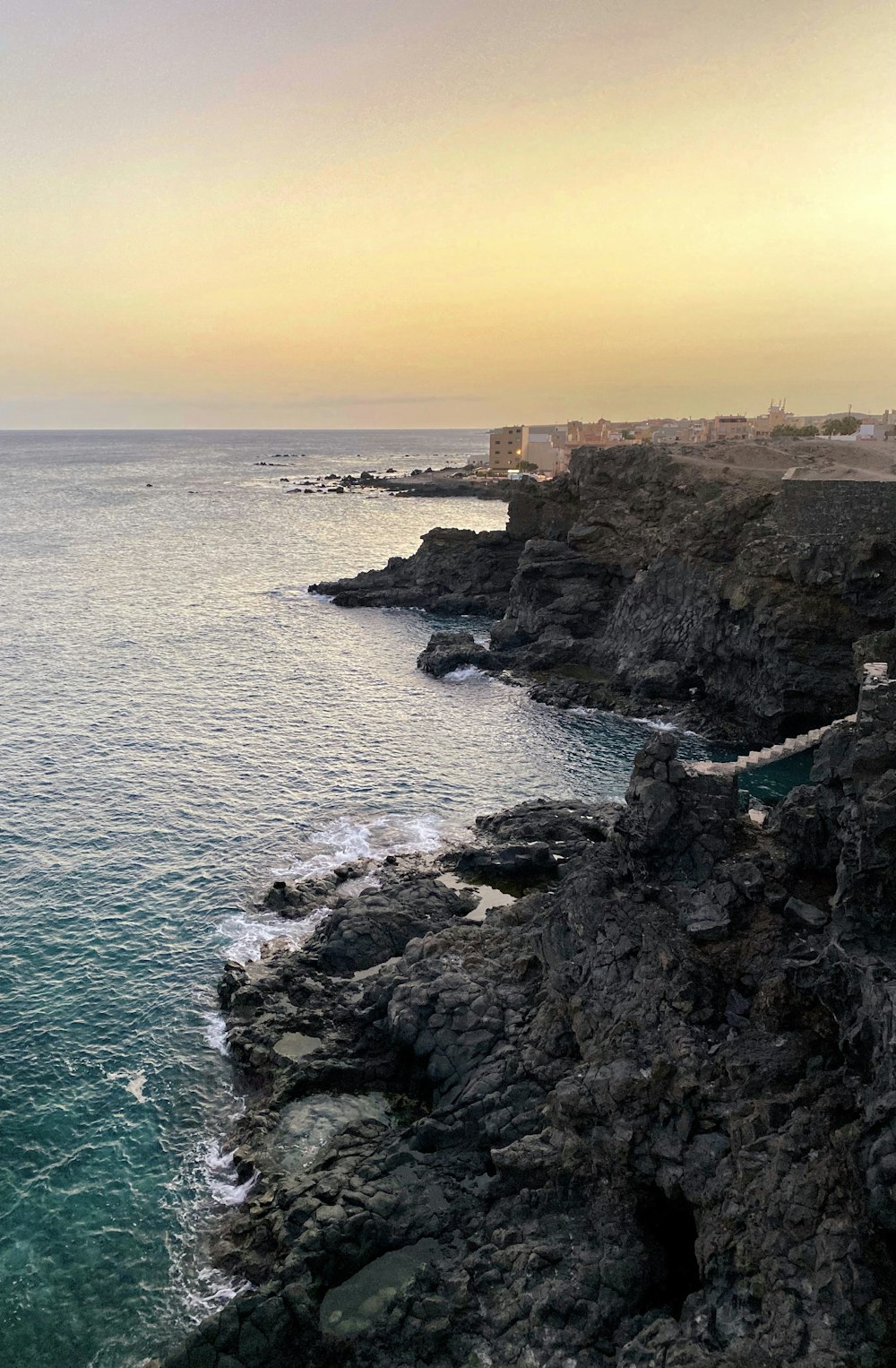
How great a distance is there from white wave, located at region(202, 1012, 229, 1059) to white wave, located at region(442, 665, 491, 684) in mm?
40949

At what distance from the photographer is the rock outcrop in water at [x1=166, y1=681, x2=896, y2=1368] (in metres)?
17.4

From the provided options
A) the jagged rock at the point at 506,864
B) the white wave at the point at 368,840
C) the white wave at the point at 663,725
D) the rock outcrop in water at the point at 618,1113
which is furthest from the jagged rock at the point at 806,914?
the white wave at the point at 663,725

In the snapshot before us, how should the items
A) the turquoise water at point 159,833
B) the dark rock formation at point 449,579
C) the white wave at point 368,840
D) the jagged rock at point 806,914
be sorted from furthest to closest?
the dark rock formation at point 449,579 < the white wave at point 368,840 < the jagged rock at point 806,914 < the turquoise water at point 159,833

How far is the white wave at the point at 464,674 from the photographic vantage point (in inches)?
2697

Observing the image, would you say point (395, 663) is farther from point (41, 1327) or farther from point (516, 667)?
point (41, 1327)

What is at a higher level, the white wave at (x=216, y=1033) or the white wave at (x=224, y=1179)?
the white wave at (x=216, y=1033)

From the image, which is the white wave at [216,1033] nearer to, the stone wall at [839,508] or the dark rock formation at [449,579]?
the stone wall at [839,508]

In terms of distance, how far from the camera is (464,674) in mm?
69625

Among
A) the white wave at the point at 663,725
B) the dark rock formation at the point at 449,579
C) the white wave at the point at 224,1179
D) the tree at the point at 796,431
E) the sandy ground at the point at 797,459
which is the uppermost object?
the tree at the point at 796,431

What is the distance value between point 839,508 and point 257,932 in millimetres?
41882

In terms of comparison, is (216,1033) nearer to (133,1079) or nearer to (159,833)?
(133,1079)

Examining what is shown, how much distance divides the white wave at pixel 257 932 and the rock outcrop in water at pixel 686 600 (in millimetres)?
29746

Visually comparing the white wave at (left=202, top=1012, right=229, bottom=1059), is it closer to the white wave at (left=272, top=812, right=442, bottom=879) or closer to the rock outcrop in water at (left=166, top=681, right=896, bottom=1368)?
the rock outcrop in water at (left=166, top=681, right=896, bottom=1368)

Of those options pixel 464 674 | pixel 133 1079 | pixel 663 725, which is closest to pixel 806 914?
pixel 133 1079
